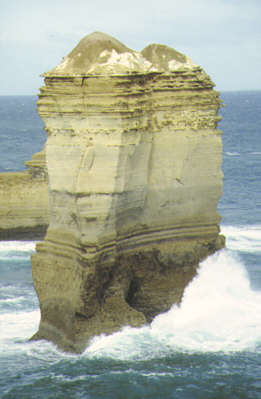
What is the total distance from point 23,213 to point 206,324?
18.6 m

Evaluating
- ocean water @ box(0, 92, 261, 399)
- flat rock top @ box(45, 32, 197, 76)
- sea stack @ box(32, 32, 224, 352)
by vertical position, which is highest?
flat rock top @ box(45, 32, 197, 76)

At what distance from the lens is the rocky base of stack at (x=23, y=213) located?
1644 inches

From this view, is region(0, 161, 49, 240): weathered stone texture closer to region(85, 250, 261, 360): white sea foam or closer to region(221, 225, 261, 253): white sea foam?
region(221, 225, 261, 253): white sea foam

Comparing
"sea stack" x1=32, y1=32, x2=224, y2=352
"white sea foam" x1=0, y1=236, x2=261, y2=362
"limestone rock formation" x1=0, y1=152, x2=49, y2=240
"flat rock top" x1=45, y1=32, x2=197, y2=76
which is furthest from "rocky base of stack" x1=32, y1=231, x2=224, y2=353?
"limestone rock formation" x1=0, y1=152, x2=49, y2=240

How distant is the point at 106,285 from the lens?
23.9 m

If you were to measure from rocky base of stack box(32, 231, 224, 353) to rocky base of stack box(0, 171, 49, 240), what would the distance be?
16.8 meters

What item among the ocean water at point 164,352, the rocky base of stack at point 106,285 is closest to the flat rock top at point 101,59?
the rocky base of stack at point 106,285

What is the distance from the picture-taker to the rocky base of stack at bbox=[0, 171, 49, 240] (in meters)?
41.8

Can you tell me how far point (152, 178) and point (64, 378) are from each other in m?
7.20

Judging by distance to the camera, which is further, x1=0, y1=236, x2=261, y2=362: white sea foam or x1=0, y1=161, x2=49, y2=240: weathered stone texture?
x1=0, y1=161, x2=49, y2=240: weathered stone texture

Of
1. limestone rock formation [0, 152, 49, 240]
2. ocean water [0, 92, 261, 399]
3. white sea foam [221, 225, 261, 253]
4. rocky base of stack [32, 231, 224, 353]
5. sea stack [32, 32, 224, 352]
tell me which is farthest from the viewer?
limestone rock formation [0, 152, 49, 240]

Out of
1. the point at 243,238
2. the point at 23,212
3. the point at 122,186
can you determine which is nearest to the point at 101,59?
the point at 122,186

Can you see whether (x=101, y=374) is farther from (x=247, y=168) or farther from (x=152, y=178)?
(x=247, y=168)

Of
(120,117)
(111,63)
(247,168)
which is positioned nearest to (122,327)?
(120,117)
